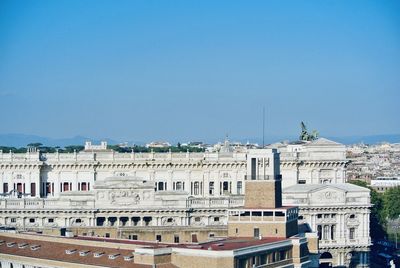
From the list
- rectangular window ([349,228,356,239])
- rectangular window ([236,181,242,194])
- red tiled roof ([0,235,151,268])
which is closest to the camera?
red tiled roof ([0,235,151,268])

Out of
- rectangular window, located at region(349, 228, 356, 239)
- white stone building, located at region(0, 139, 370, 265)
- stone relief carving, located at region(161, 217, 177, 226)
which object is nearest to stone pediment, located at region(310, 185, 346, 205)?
white stone building, located at region(0, 139, 370, 265)

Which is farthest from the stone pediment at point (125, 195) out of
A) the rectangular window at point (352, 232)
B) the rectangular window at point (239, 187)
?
the rectangular window at point (352, 232)

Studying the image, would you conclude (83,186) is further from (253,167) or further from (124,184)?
(253,167)

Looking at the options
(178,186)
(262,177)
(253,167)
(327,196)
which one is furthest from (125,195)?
(262,177)

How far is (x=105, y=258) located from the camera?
89812 millimetres

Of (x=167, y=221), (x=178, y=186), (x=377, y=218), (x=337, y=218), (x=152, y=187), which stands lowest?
(x=377, y=218)

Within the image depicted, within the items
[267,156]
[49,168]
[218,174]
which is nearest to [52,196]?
[49,168]

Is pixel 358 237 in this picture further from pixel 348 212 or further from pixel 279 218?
pixel 279 218

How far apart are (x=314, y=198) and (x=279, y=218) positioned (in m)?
28.7

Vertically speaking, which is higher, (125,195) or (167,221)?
(125,195)

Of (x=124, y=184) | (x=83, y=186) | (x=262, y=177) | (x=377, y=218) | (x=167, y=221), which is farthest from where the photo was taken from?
(x=377, y=218)

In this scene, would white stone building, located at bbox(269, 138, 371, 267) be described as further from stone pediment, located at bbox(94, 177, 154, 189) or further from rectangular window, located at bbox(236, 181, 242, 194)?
stone pediment, located at bbox(94, 177, 154, 189)

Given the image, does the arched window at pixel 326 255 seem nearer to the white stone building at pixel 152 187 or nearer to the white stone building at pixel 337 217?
the white stone building at pixel 337 217

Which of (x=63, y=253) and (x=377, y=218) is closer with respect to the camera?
(x=63, y=253)
